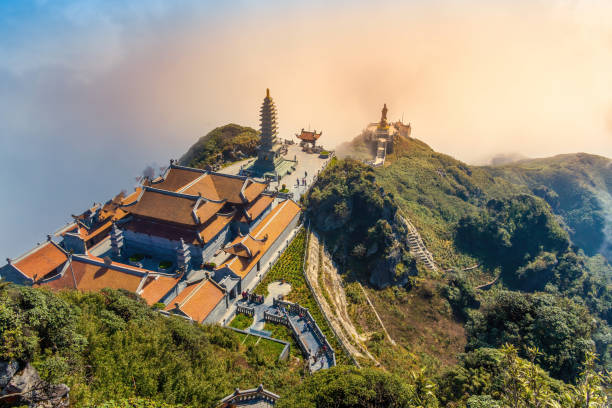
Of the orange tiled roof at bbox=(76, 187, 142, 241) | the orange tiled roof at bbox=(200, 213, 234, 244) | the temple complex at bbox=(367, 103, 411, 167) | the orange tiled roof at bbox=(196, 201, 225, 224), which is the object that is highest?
the temple complex at bbox=(367, 103, 411, 167)

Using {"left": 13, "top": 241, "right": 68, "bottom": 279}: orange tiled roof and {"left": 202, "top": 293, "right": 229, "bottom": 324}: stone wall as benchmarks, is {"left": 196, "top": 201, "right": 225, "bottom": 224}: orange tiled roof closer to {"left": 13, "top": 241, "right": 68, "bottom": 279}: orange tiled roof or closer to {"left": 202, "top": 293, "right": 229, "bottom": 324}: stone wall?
{"left": 202, "top": 293, "right": 229, "bottom": 324}: stone wall

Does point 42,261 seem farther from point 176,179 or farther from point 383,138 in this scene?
point 383,138

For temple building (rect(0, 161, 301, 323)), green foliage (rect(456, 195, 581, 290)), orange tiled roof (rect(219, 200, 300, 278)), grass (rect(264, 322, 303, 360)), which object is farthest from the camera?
green foliage (rect(456, 195, 581, 290))

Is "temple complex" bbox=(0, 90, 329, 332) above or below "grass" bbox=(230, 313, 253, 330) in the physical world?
above

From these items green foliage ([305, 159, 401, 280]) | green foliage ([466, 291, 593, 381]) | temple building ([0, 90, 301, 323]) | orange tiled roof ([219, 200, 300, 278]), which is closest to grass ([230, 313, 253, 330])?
temple building ([0, 90, 301, 323])

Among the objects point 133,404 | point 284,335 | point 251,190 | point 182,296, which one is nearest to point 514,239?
point 251,190

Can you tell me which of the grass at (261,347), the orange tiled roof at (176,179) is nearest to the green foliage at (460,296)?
the grass at (261,347)

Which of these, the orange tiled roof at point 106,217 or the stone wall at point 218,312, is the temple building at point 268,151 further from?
the stone wall at point 218,312
